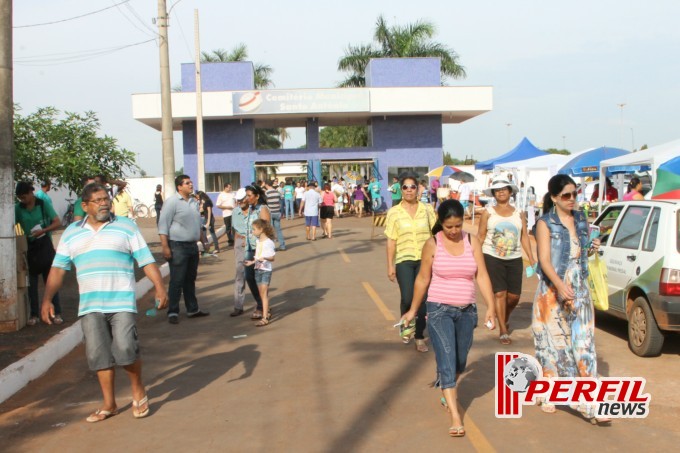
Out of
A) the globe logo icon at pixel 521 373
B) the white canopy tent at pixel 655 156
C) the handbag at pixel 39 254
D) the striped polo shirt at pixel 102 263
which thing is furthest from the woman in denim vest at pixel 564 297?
the white canopy tent at pixel 655 156

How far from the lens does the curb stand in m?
6.67

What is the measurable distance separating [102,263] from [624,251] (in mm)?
5419

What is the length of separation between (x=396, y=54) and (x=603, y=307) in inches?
1454

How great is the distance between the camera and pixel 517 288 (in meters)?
8.02

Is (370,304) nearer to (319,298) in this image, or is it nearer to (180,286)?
(319,298)

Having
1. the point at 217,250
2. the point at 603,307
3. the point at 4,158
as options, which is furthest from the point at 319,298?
the point at 217,250

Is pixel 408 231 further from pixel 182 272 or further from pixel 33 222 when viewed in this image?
pixel 33 222

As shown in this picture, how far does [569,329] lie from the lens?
548 centimetres

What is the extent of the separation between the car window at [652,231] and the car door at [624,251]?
0.10 metres

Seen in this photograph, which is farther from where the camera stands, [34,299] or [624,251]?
[34,299]

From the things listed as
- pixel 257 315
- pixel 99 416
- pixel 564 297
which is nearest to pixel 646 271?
pixel 564 297

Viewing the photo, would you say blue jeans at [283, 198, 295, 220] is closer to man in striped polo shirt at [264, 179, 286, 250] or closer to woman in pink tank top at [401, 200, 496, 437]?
man in striped polo shirt at [264, 179, 286, 250]

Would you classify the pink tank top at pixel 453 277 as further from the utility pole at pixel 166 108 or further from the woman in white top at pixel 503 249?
the utility pole at pixel 166 108

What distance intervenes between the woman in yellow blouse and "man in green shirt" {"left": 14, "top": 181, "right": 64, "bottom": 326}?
450cm
